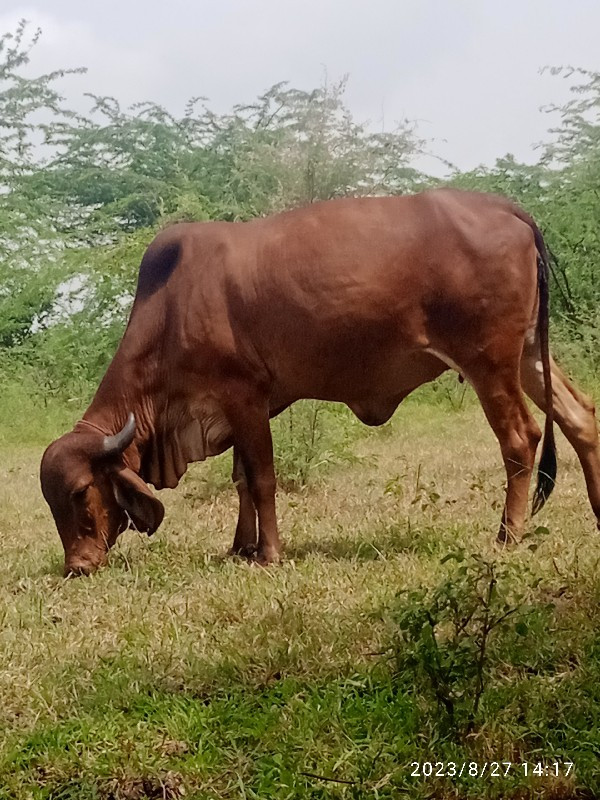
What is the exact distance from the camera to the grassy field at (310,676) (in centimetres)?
255

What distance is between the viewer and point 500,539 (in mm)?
4496

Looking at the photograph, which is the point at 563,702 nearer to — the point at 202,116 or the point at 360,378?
the point at 360,378

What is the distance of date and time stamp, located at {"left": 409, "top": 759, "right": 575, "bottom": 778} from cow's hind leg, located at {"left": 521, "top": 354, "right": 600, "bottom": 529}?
235 centimetres

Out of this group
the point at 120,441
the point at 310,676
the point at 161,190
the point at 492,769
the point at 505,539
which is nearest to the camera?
the point at 492,769

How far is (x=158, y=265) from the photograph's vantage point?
198 inches

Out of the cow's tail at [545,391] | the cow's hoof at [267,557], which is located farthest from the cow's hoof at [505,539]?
the cow's hoof at [267,557]

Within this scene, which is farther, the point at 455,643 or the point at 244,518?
the point at 244,518

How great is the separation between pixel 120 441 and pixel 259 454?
0.71 m

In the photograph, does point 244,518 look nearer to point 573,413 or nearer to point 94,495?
point 94,495

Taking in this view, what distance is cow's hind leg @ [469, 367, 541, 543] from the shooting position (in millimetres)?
4539

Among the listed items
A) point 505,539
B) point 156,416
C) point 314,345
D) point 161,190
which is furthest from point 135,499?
point 161,190

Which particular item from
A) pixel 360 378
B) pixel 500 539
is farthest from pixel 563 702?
pixel 360 378

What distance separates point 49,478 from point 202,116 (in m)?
11.7

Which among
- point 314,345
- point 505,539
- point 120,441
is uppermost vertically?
point 314,345
